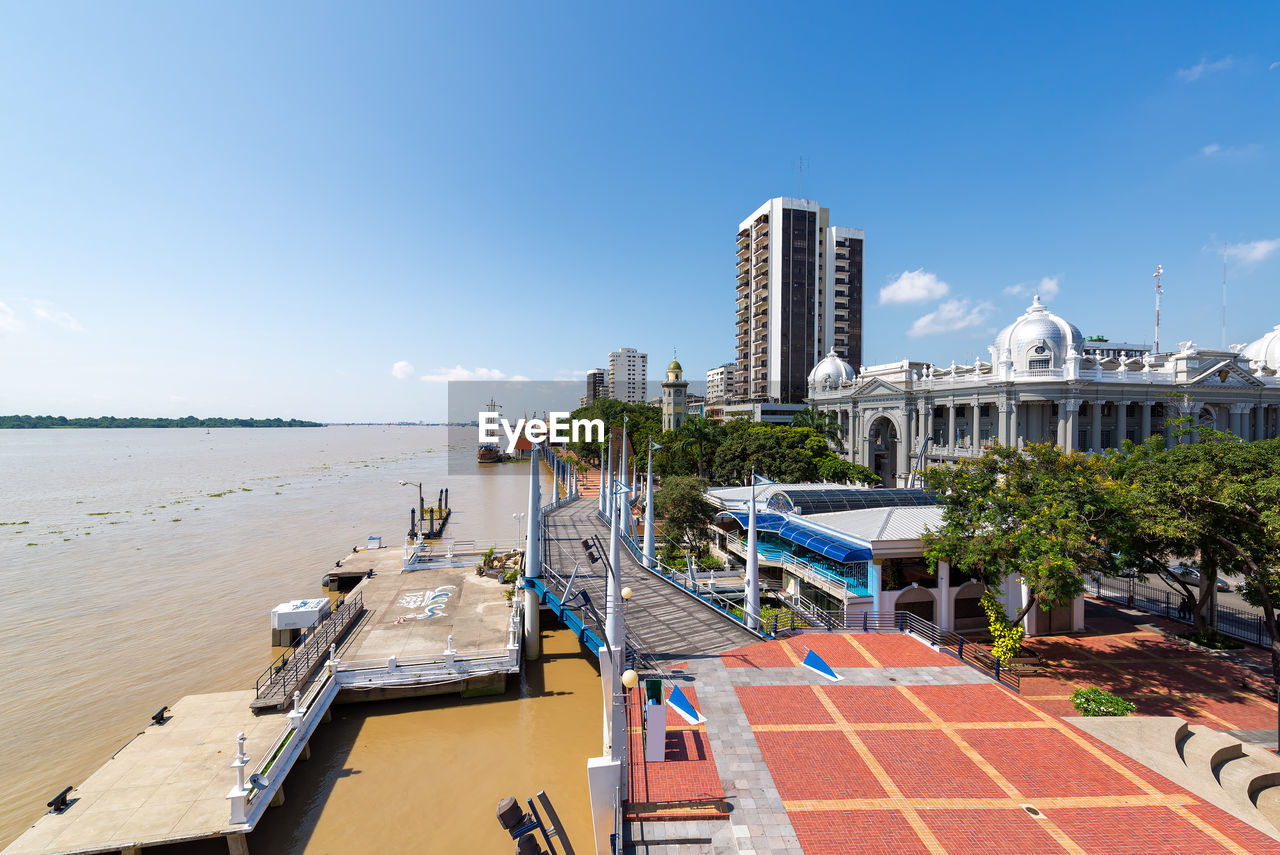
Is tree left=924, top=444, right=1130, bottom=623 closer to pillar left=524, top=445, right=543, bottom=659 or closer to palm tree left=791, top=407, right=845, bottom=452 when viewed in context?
pillar left=524, top=445, right=543, bottom=659

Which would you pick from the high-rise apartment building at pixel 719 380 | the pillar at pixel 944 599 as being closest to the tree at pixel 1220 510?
the pillar at pixel 944 599

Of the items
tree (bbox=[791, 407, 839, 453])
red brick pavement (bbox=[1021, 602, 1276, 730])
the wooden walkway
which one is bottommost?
red brick pavement (bbox=[1021, 602, 1276, 730])

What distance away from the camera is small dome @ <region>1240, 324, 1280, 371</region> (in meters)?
60.4

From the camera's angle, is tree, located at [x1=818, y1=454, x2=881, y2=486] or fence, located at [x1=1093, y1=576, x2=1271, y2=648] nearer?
fence, located at [x1=1093, y1=576, x2=1271, y2=648]

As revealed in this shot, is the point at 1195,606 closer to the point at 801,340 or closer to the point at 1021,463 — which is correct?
the point at 1021,463

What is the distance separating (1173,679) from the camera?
1872 centimetres

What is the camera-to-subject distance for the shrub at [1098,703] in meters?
15.9

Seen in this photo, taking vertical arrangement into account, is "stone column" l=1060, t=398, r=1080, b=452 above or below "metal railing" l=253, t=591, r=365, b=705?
above

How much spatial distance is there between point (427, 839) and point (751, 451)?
44777mm

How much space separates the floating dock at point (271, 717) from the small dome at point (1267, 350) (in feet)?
271

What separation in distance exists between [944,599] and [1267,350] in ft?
230

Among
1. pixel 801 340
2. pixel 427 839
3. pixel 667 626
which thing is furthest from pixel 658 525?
pixel 801 340

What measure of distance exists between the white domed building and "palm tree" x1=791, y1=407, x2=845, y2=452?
9.54m

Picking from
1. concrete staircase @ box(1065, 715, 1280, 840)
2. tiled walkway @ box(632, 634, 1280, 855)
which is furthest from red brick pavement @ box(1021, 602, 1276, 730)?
tiled walkway @ box(632, 634, 1280, 855)
